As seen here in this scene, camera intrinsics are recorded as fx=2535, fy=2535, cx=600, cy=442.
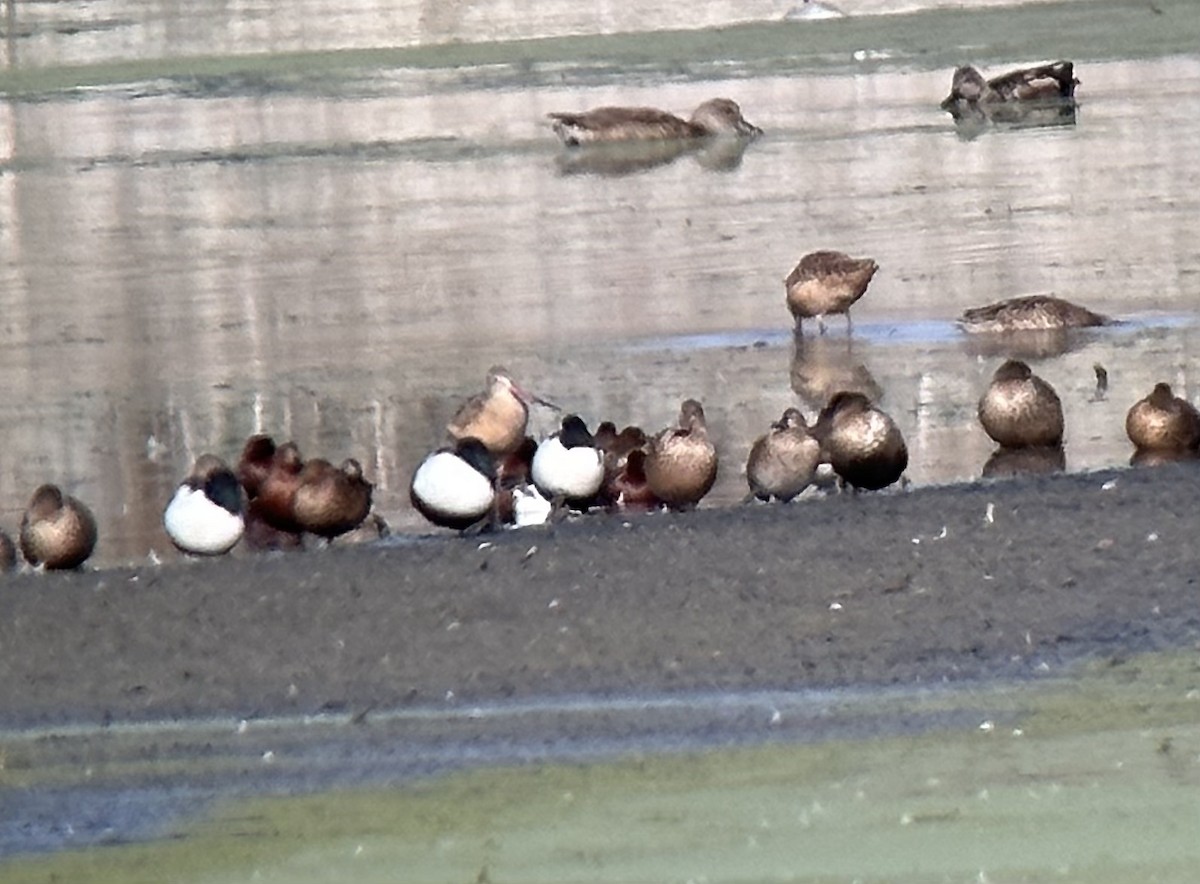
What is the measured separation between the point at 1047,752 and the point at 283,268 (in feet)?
38.5

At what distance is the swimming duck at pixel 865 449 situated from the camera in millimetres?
8891

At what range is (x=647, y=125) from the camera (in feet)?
75.5

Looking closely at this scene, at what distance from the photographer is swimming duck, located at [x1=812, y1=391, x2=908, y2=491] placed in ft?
29.2

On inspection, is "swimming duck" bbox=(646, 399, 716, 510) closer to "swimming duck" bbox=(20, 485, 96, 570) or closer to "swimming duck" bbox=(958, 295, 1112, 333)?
"swimming duck" bbox=(20, 485, 96, 570)

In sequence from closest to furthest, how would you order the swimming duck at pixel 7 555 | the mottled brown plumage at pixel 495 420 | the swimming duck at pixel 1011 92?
the swimming duck at pixel 7 555 < the mottled brown plumage at pixel 495 420 < the swimming duck at pixel 1011 92

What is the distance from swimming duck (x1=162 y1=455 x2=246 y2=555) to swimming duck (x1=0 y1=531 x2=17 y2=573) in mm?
566

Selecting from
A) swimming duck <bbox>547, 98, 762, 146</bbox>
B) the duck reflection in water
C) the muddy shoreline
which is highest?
swimming duck <bbox>547, 98, 762, 146</bbox>

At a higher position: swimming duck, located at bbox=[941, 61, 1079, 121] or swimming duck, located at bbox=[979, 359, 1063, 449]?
swimming duck, located at bbox=[941, 61, 1079, 121]

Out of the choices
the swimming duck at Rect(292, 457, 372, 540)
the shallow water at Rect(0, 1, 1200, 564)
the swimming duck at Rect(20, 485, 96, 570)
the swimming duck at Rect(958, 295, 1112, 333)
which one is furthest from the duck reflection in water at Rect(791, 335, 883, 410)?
the swimming duck at Rect(20, 485, 96, 570)

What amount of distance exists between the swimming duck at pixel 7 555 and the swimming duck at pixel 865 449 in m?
2.88

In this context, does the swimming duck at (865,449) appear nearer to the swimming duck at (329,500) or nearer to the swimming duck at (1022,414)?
the swimming duck at (1022,414)

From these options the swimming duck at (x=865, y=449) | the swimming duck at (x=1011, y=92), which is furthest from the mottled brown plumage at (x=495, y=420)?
the swimming duck at (x=1011, y=92)

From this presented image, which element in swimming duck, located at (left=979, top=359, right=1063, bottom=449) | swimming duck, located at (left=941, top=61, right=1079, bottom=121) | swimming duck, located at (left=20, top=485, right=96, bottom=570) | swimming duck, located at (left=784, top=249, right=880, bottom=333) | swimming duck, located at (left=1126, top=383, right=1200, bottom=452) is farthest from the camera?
swimming duck, located at (left=941, top=61, right=1079, bottom=121)

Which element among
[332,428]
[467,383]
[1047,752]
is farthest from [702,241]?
[1047,752]
